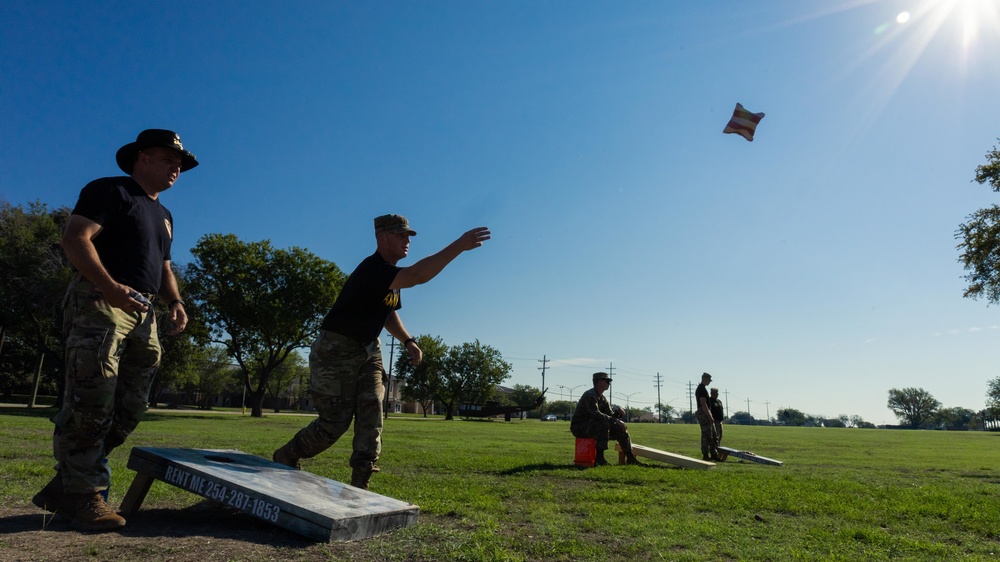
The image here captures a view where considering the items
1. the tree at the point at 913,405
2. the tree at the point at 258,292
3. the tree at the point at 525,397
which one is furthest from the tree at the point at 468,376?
the tree at the point at 913,405

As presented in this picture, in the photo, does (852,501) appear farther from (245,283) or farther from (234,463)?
(245,283)

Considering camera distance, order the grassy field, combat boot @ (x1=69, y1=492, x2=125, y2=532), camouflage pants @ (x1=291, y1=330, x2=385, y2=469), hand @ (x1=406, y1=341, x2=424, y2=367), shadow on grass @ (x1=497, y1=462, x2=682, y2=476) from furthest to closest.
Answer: shadow on grass @ (x1=497, y1=462, x2=682, y2=476), hand @ (x1=406, y1=341, x2=424, y2=367), camouflage pants @ (x1=291, y1=330, x2=385, y2=469), the grassy field, combat boot @ (x1=69, y1=492, x2=125, y2=532)

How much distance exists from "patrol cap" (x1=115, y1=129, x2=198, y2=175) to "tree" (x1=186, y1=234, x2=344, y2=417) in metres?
31.7

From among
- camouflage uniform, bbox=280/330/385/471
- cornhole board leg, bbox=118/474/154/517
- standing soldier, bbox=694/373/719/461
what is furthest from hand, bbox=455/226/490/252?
standing soldier, bbox=694/373/719/461

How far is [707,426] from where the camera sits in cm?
1278

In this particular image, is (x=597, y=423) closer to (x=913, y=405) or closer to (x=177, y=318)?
(x=177, y=318)

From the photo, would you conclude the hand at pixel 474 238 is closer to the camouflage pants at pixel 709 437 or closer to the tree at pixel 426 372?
the camouflage pants at pixel 709 437

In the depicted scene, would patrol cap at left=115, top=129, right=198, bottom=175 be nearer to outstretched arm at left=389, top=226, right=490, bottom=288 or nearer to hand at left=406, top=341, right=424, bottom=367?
outstretched arm at left=389, top=226, right=490, bottom=288

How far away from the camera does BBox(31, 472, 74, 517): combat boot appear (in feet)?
11.9

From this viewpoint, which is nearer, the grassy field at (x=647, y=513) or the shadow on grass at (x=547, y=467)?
the grassy field at (x=647, y=513)

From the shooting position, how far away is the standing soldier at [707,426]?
41.8 ft

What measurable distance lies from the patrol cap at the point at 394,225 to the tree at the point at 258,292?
3131 centimetres

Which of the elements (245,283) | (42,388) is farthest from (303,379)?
(245,283)

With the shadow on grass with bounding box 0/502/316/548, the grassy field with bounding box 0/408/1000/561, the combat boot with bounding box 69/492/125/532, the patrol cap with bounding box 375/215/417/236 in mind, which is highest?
the patrol cap with bounding box 375/215/417/236
